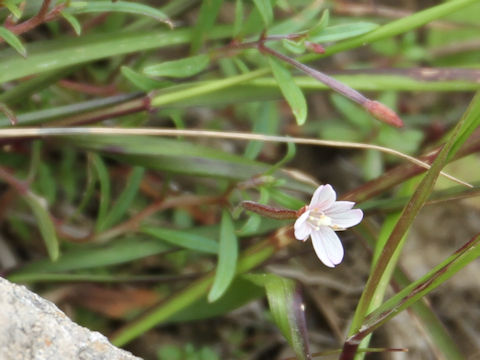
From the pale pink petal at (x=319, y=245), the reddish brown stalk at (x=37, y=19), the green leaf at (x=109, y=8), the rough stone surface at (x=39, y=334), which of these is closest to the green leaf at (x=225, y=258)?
the pale pink petal at (x=319, y=245)

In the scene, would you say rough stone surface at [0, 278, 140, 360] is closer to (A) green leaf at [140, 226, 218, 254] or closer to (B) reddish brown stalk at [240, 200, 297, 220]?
(B) reddish brown stalk at [240, 200, 297, 220]

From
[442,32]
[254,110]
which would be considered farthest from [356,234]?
[442,32]

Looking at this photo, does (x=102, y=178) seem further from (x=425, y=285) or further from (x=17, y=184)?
(x=425, y=285)

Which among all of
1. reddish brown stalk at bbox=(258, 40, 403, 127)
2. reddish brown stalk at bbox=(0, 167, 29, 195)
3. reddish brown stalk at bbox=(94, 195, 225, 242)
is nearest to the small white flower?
reddish brown stalk at bbox=(258, 40, 403, 127)

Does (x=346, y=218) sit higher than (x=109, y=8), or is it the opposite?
(x=109, y=8)

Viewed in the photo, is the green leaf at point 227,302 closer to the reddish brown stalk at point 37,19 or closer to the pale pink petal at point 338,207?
the pale pink petal at point 338,207

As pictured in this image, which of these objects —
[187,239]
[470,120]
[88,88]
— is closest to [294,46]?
[470,120]
